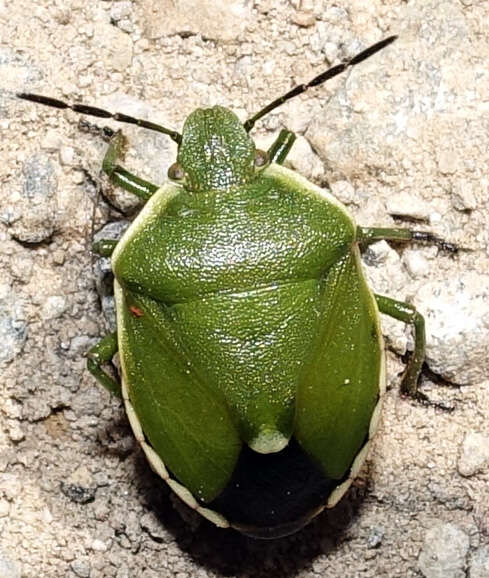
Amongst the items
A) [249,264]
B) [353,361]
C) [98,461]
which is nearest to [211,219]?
[249,264]

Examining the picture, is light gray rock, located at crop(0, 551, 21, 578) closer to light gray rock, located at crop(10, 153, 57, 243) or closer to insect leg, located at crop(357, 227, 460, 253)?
light gray rock, located at crop(10, 153, 57, 243)

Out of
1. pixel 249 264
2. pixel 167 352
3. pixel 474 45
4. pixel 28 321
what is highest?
pixel 474 45

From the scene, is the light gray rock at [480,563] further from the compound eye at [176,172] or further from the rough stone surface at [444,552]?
the compound eye at [176,172]

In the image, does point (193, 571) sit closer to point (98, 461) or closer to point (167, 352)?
point (98, 461)


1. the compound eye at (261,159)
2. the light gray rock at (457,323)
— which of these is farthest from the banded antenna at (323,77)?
the light gray rock at (457,323)

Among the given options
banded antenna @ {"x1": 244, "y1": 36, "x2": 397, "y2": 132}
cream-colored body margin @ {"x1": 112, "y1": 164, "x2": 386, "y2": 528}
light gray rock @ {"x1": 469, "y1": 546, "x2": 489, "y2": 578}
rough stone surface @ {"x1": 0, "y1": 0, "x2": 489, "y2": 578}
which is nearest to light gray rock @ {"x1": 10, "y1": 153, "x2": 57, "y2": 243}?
rough stone surface @ {"x1": 0, "y1": 0, "x2": 489, "y2": 578}

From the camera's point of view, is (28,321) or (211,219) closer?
(211,219)

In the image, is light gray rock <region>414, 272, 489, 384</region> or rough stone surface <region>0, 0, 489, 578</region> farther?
rough stone surface <region>0, 0, 489, 578</region>
